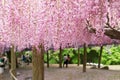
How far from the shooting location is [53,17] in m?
5.29

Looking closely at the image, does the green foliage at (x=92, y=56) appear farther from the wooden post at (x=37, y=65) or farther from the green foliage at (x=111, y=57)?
the wooden post at (x=37, y=65)

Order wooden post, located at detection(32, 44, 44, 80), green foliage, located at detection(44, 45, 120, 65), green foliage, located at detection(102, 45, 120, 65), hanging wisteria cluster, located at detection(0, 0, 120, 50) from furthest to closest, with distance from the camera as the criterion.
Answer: green foliage, located at detection(102, 45, 120, 65)
green foliage, located at detection(44, 45, 120, 65)
wooden post, located at detection(32, 44, 44, 80)
hanging wisteria cluster, located at detection(0, 0, 120, 50)

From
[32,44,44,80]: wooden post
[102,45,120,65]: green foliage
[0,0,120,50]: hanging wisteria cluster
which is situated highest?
[0,0,120,50]: hanging wisteria cluster

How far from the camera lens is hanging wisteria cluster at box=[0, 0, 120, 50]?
4746 mm

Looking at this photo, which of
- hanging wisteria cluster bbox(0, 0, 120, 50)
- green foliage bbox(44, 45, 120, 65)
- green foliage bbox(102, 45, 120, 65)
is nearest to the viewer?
hanging wisteria cluster bbox(0, 0, 120, 50)

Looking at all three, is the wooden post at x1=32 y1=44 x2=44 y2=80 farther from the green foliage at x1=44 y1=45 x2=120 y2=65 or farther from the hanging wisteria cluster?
the green foliage at x1=44 y1=45 x2=120 y2=65

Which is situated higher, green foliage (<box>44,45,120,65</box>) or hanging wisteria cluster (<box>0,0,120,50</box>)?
hanging wisteria cluster (<box>0,0,120,50</box>)

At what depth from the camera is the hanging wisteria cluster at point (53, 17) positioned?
4746 mm

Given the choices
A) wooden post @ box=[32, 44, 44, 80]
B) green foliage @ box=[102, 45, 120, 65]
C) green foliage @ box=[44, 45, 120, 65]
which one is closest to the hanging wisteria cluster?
wooden post @ box=[32, 44, 44, 80]

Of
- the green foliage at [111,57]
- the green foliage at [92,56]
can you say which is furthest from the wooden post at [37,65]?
the green foliage at [111,57]

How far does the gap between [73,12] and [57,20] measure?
0.44 metres

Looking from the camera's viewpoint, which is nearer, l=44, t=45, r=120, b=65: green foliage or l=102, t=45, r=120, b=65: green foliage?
l=44, t=45, r=120, b=65: green foliage

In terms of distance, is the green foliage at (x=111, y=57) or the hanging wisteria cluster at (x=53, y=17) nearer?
the hanging wisteria cluster at (x=53, y=17)

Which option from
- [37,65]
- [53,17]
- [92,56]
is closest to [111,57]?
[92,56]
